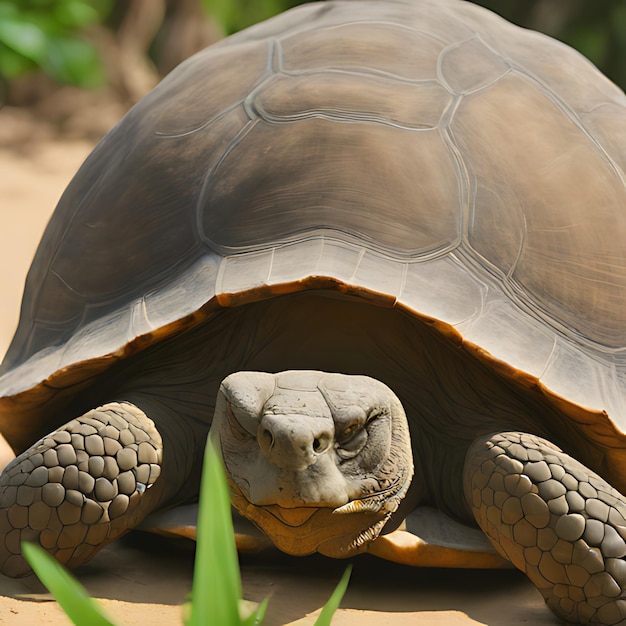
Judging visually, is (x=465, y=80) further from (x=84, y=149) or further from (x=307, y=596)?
(x=84, y=149)

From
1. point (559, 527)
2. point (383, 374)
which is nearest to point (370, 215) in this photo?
point (383, 374)

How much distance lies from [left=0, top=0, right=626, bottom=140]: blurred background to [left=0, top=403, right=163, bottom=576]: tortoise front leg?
20.7 feet

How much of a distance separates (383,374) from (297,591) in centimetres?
62

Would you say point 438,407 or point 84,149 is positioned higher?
point 438,407

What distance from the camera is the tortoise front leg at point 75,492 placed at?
240 centimetres

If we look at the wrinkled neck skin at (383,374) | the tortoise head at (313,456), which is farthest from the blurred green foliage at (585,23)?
the tortoise head at (313,456)

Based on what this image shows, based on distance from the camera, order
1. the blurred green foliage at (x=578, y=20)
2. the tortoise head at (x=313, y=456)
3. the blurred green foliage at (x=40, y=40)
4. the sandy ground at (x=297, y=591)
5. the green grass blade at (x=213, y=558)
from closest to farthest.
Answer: the green grass blade at (x=213, y=558) → the tortoise head at (x=313, y=456) → the sandy ground at (x=297, y=591) → the blurred green foliage at (x=40, y=40) → the blurred green foliage at (x=578, y=20)

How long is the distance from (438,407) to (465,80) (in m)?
1.05

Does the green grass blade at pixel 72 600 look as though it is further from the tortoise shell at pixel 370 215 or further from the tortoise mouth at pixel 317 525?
the tortoise shell at pixel 370 215

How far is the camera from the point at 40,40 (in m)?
5.18

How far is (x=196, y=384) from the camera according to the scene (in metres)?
2.74

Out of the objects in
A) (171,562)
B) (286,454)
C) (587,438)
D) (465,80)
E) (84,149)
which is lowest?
(84,149)

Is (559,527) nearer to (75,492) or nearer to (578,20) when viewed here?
(75,492)

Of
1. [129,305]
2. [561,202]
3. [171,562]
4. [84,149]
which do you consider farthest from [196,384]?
[84,149]
